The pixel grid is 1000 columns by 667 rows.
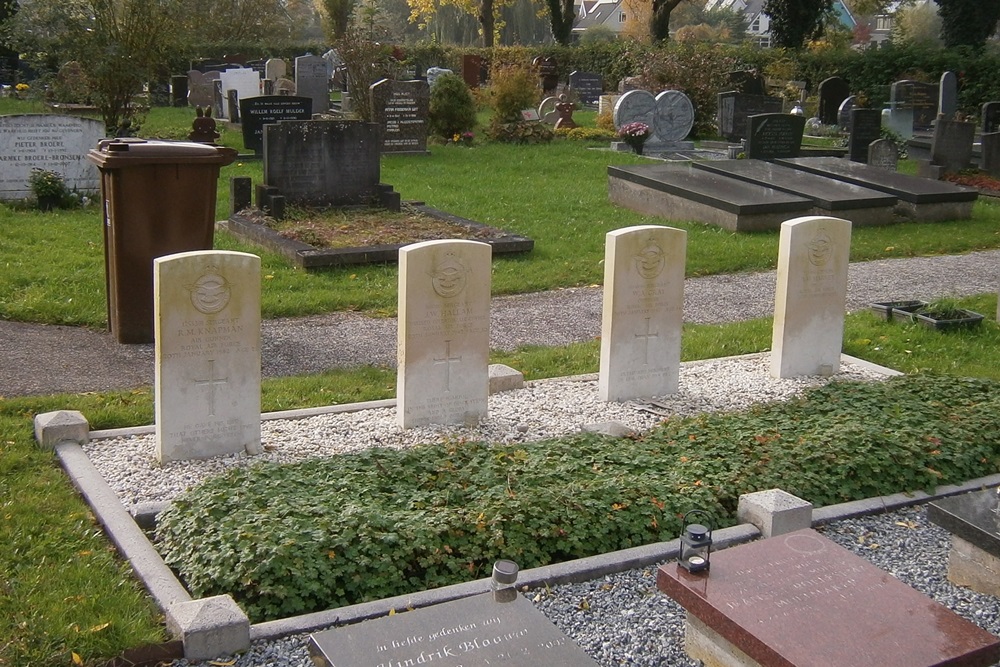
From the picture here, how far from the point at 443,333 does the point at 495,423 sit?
706 millimetres

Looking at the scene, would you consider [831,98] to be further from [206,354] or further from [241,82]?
[206,354]

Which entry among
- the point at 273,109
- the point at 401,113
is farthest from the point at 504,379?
the point at 401,113

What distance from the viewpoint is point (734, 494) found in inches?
231

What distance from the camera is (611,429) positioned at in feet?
22.8

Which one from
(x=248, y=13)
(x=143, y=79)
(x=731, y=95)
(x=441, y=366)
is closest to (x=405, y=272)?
(x=441, y=366)

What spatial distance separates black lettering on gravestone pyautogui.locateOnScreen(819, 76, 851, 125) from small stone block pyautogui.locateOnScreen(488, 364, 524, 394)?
2144 cm

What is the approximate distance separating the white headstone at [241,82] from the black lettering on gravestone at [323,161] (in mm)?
12301

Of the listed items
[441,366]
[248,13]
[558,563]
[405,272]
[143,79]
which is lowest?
[558,563]

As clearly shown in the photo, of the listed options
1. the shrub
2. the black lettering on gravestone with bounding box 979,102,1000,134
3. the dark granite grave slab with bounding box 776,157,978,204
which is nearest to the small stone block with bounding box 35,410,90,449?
the dark granite grave slab with bounding box 776,157,978,204

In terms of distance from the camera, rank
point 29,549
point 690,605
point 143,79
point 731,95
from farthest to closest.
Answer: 1. point 731,95
2. point 143,79
3. point 29,549
4. point 690,605

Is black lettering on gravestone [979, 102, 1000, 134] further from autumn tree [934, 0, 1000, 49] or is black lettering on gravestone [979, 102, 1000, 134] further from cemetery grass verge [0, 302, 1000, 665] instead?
cemetery grass verge [0, 302, 1000, 665]

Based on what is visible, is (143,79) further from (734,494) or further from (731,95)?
(734,494)

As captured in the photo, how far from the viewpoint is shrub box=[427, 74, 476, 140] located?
21.6 meters

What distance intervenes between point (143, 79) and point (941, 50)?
2206cm
